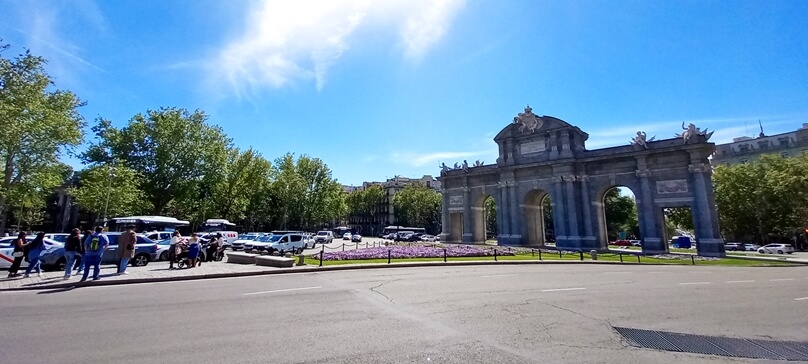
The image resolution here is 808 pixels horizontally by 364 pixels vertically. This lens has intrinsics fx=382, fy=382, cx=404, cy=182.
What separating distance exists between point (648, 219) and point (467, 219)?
782 inches

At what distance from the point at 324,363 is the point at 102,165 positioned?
53885 mm

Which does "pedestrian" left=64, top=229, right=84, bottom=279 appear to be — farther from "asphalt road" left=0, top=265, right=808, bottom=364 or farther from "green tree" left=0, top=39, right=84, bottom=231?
"green tree" left=0, top=39, right=84, bottom=231

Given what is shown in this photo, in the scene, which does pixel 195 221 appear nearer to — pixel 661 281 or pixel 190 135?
pixel 190 135

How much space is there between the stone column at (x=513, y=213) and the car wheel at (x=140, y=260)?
116 ft

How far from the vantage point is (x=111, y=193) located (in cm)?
4025

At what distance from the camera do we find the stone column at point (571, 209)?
132 feet

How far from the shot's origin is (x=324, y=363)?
5176 millimetres

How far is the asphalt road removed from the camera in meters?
5.67

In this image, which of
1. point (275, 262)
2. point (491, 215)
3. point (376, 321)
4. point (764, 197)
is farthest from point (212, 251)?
point (491, 215)

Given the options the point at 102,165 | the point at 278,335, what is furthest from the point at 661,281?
the point at 102,165

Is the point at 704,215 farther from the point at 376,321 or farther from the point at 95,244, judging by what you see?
the point at 95,244

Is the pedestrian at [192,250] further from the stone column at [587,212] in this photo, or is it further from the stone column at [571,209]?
the stone column at [587,212]

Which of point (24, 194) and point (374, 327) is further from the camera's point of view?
point (24, 194)

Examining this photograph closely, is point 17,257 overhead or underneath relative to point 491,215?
underneath
